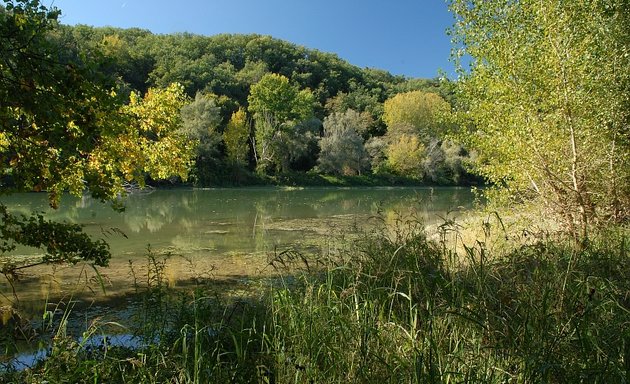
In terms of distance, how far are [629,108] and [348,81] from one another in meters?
84.9

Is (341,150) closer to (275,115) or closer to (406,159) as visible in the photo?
(406,159)

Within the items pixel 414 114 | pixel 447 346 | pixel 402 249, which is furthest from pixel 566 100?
pixel 414 114

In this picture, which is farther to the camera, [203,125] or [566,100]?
[203,125]

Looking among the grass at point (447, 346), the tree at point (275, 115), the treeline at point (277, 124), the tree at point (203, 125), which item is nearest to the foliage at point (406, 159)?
the treeline at point (277, 124)

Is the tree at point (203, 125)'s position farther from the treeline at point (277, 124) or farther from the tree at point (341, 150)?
the tree at point (341, 150)

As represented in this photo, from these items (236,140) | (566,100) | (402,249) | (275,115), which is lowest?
(402,249)

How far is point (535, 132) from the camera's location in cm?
948

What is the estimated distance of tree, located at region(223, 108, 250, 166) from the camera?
53.5 metres

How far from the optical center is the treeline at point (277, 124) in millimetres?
52406

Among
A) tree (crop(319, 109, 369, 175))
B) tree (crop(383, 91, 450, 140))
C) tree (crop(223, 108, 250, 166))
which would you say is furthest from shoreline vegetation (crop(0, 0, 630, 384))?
tree (crop(383, 91, 450, 140))

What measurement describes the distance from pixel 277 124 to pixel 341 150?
8968mm

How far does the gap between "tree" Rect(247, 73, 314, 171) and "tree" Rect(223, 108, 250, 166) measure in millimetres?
2791

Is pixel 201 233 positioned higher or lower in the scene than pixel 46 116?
lower

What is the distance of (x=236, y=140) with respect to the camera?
177 ft
